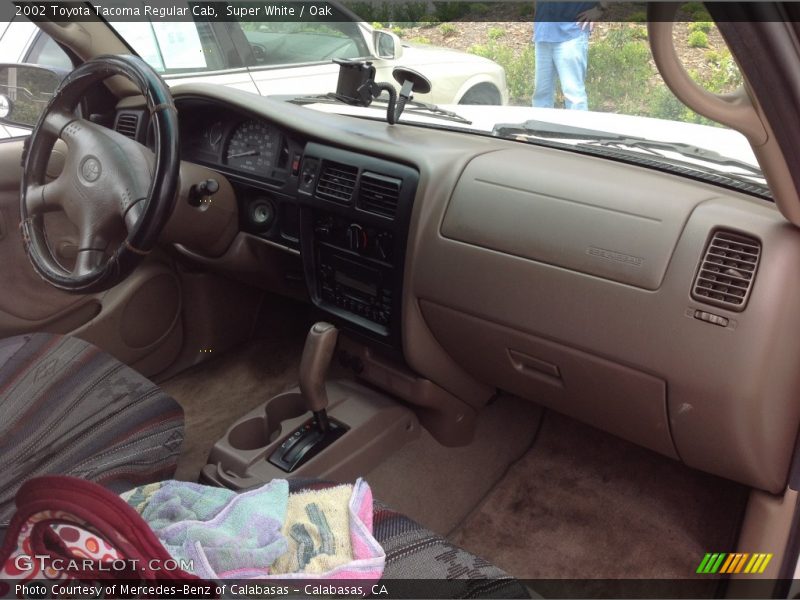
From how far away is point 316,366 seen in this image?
6.26 feet

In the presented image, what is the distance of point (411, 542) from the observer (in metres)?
1.30

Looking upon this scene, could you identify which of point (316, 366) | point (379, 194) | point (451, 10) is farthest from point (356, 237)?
point (451, 10)

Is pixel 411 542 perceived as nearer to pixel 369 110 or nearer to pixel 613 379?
pixel 613 379

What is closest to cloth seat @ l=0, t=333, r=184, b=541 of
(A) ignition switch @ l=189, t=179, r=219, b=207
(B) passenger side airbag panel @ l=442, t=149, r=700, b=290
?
(A) ignition switch @ l=189, t=179, r=219, b=207

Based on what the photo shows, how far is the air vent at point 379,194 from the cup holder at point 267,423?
1.86ft

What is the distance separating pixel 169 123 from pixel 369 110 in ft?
Result: 2.25

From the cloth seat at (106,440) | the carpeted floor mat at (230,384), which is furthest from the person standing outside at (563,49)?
the carpeted floor mat at (230,384)

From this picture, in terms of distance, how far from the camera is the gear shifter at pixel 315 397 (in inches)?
74.4

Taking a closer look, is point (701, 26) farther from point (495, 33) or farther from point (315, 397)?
point (315, 397)

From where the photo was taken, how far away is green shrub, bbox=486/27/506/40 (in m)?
1.78

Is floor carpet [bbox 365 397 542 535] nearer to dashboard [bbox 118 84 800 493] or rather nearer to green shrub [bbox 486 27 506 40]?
dashboard [bbox 118 84 800 493]

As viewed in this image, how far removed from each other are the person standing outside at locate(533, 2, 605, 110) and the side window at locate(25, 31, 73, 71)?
1.37m

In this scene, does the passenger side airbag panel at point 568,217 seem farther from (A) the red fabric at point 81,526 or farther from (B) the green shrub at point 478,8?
(A) the red fabric at point 81,526

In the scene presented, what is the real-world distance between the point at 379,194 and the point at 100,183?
0.62m
